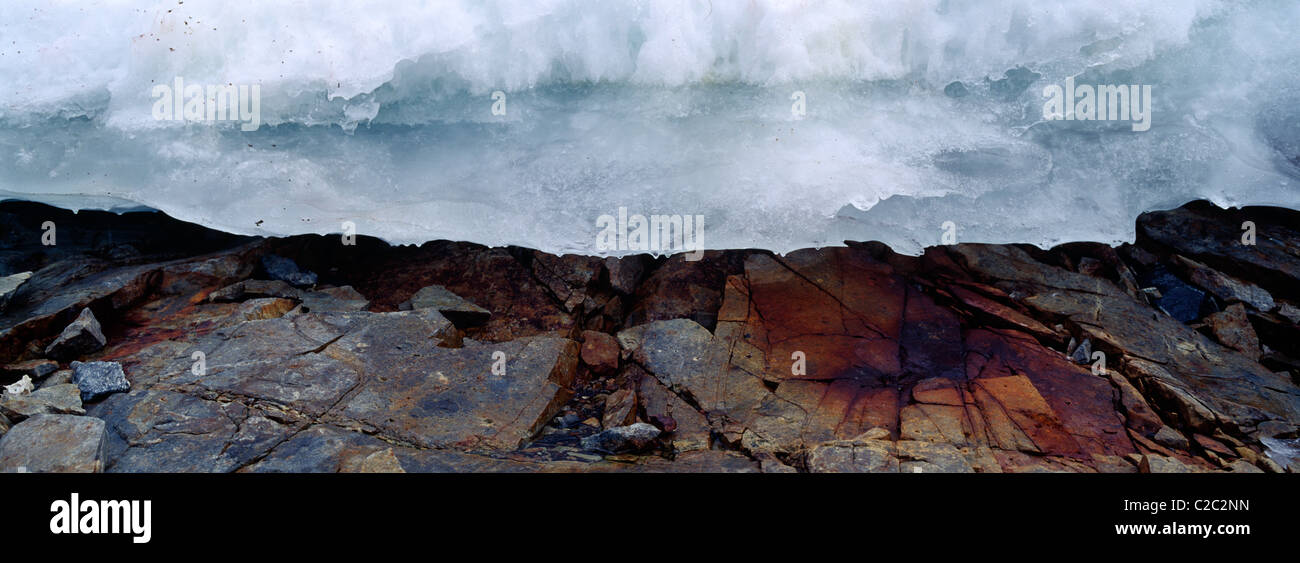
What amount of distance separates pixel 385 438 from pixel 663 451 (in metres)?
1.17

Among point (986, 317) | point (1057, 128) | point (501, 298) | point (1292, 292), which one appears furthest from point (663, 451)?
point (1292, 292)

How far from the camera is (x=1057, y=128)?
4258mm

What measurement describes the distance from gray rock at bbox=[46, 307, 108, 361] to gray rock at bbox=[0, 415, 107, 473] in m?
0.72

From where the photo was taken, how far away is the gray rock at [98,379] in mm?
3195

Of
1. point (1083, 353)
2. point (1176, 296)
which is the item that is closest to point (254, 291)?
point (1083, 353)

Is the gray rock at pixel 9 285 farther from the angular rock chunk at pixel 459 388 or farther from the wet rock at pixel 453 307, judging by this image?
the wet rock at pixel 453 307

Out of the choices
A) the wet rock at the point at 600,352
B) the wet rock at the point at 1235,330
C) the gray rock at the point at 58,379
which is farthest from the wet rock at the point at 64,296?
the wet rock at the point at 1235,330

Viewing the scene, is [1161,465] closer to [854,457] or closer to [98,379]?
[854,457]

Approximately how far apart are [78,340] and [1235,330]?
5.80 m

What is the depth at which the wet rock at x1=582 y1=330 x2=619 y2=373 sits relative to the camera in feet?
12.9

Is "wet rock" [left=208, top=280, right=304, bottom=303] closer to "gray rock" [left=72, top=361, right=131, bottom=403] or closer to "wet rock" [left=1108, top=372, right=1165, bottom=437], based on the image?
"gray rock" [left=72, top=361, right=131, bottom=403]

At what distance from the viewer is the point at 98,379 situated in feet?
10.6

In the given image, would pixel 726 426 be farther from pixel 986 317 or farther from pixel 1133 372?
pixel 1133 372

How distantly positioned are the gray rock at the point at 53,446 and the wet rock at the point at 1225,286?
5.42 meters
